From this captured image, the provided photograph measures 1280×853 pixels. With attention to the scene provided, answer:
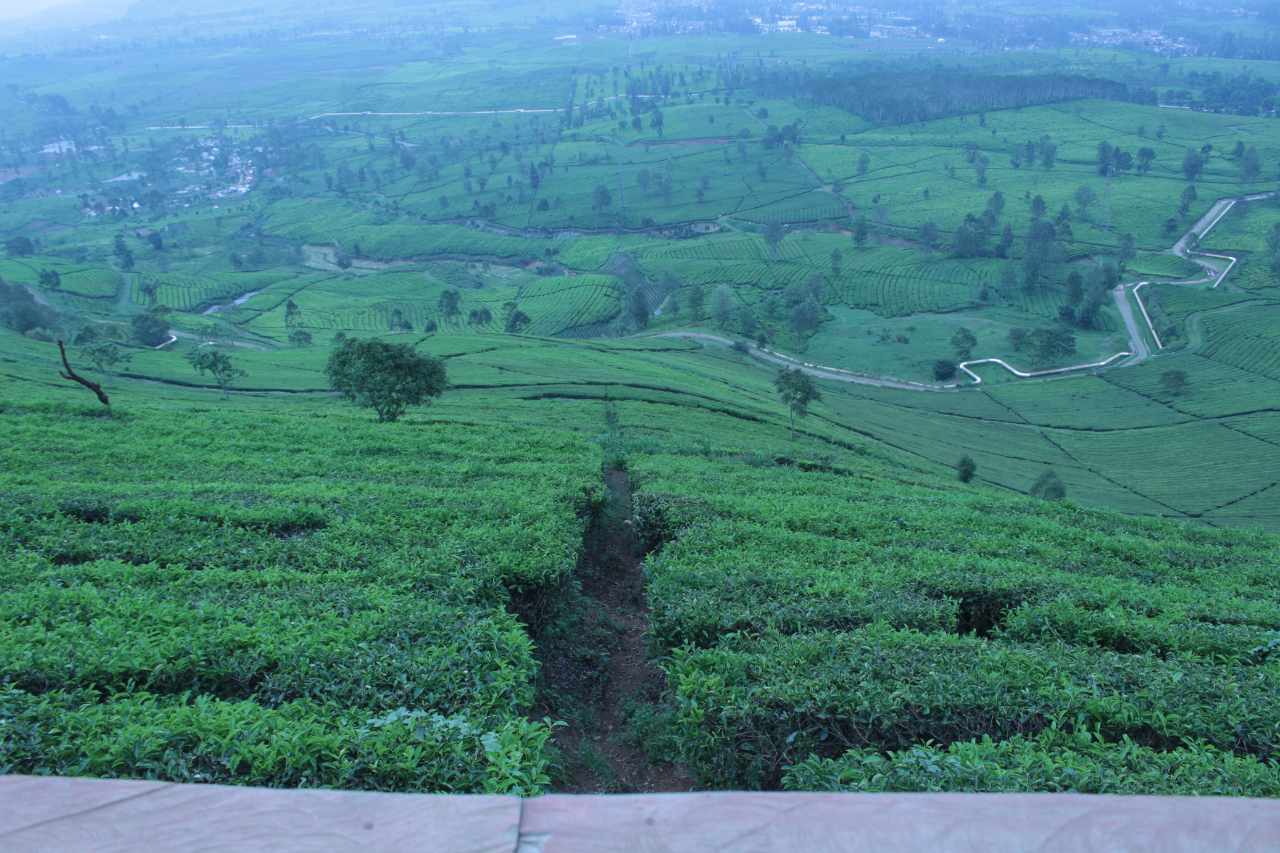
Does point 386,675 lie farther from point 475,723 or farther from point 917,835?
point 917,835

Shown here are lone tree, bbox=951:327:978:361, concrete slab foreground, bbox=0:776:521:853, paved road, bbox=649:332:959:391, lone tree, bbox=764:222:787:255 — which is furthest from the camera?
lone tree, bbox=764:222:787:255

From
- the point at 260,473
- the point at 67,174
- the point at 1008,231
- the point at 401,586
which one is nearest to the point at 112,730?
the point at 401,586

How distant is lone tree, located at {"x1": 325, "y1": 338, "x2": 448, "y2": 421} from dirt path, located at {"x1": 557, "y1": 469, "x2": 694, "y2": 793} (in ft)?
49.3

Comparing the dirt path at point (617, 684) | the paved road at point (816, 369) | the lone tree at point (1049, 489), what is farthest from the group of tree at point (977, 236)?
the dirt path at point (617, 684)

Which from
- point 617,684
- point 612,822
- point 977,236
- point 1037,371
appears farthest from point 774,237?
point 612,822

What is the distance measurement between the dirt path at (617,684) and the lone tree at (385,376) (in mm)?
15027

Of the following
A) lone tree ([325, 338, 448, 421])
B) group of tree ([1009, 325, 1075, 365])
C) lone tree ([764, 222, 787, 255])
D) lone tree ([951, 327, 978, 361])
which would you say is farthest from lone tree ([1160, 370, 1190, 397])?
lone tree ([325, 338, 448, 421])

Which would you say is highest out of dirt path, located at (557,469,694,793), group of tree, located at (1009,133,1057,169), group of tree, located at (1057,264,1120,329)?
dirt path, located at (557,469,694,793)

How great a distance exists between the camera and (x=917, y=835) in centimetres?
232

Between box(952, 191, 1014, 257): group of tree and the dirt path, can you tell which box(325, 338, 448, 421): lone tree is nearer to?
the dirt path

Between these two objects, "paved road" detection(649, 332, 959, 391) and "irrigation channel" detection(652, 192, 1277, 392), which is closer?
"paved road" detection(649, 332, 959, 391)

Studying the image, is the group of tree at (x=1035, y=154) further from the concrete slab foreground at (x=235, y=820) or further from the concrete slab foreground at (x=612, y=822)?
the concrete slab foreground at (x=235, y=820)

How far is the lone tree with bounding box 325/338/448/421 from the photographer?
26719 mm

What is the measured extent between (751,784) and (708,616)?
94.3 inches
